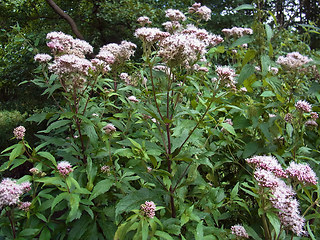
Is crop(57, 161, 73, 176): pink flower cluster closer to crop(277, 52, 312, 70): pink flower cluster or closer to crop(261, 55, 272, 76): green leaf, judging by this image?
crop(261, 55, 272, 76): green leaf

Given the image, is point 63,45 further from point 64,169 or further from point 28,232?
point 28,232

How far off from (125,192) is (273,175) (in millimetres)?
856

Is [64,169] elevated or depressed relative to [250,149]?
elevated

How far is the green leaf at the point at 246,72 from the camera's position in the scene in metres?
1.77

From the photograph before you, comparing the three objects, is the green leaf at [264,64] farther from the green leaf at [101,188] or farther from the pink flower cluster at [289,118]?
the green leaf at [101,188]

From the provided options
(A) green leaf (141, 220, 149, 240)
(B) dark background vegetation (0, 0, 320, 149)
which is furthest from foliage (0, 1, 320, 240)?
(B) dark background vegetation (0, 0, 320, 149)

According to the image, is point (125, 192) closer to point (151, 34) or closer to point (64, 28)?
point (151, 34)

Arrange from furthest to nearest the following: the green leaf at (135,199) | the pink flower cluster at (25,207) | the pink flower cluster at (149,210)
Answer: the pink flower cluster at (25,207), the green leaf at (135,199), the pink flower cluster at (149,210)

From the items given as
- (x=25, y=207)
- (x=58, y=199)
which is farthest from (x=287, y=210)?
(x=25, y=207)

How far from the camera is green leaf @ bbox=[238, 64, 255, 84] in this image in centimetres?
177

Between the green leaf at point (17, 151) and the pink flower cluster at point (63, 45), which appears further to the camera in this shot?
the pink flower cluster at point (63, 45)

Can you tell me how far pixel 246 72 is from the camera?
1787mm

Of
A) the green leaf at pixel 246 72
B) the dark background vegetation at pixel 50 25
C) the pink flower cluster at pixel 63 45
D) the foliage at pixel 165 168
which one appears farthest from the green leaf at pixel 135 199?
the dark background vegetation at pixel 50 25

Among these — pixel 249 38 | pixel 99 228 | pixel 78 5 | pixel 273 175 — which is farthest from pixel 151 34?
pixel 78 5
